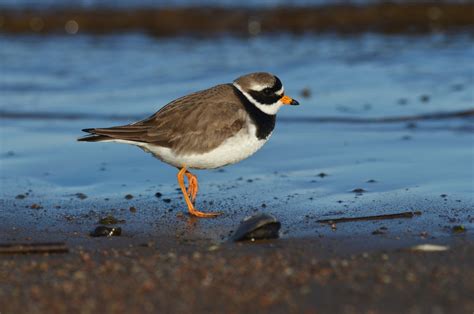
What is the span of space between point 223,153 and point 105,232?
130cm

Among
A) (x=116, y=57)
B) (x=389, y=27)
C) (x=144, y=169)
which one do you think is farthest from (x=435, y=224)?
(x=389, y=27)

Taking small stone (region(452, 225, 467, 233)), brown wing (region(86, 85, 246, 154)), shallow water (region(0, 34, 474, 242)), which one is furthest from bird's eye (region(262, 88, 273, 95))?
small stone (region(452, 225, 467, 233))

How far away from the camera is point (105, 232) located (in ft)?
19.5

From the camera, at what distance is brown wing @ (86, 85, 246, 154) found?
6.79 metres

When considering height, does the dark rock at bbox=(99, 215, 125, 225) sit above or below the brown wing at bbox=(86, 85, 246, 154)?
below

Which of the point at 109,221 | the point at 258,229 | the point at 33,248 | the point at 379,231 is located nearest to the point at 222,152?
the point at 109,221

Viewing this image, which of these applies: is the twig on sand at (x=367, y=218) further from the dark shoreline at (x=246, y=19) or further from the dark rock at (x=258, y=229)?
the dark shoreline at (x=246, y=19)

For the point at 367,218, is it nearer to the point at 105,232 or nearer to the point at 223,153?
the point at 223,153

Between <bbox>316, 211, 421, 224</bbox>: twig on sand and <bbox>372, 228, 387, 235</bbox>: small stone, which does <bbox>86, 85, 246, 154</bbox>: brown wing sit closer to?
<bbox>316, 211, 421, 224</bbox>: twig on sand

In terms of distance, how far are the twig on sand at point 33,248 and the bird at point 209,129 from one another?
153 centimetres

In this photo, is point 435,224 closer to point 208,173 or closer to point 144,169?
point 208,173

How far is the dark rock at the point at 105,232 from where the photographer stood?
595cm

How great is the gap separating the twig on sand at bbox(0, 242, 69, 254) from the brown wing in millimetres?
1650

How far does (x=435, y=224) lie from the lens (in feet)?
19.6
